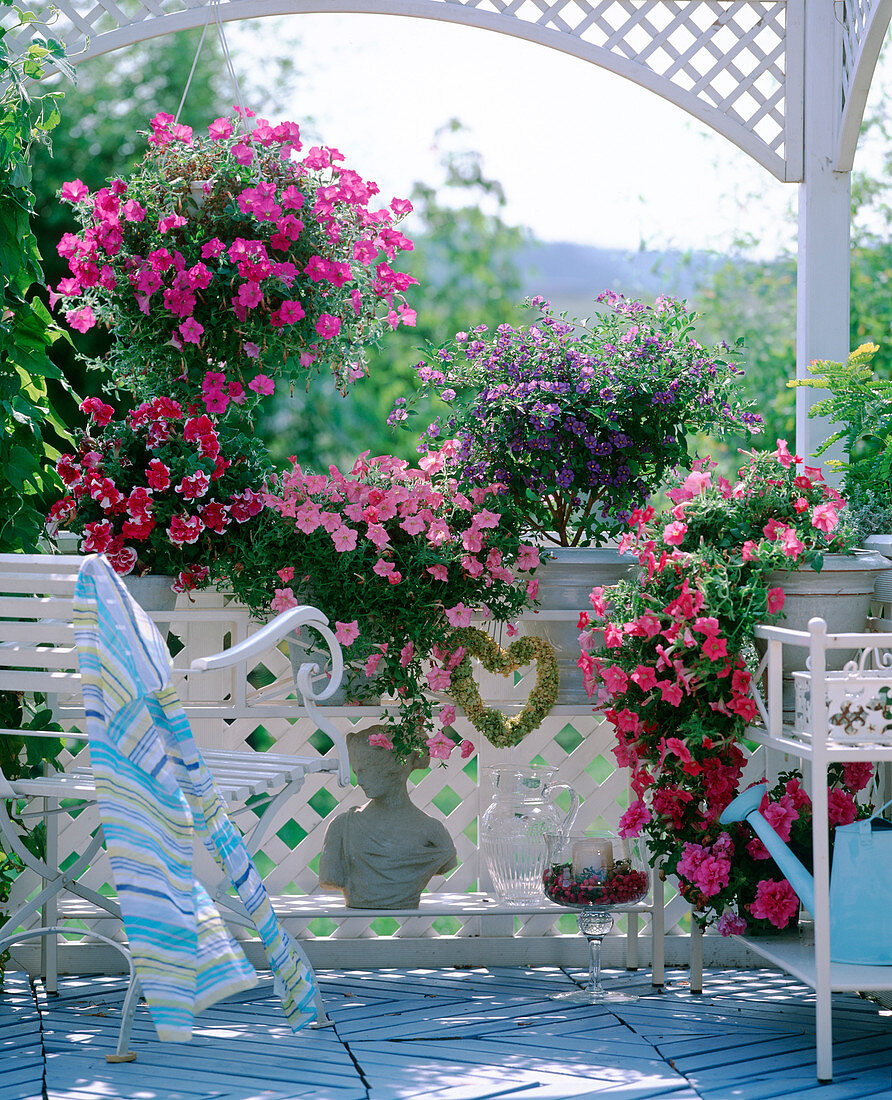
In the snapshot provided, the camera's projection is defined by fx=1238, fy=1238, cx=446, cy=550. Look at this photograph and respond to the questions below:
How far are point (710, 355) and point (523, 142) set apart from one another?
7.37 meters

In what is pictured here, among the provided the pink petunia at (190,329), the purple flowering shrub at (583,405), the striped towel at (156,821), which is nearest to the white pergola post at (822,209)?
the purple flowering shrub at (583,405)

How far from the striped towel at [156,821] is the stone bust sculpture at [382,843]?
0.73m

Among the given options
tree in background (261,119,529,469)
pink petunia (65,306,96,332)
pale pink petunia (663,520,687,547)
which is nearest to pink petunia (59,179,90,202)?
pink petunia (65,306,96,332)

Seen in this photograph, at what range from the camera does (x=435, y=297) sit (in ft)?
34.3

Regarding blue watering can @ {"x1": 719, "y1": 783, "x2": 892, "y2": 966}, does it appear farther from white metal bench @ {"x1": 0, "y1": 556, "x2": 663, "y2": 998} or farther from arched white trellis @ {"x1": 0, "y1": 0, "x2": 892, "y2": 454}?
arched white trellis @ {"x1": 0, "y1": 0, "x2": 892, "y2": 454}

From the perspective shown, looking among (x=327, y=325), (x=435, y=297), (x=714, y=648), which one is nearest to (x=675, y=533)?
(x=714, y=648)

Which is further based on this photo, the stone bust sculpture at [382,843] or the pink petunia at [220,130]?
the stone bust sculpture at [382,843]

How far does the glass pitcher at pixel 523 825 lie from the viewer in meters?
2.86

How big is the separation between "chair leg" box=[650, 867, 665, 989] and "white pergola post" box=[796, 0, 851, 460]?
→ 117 cm

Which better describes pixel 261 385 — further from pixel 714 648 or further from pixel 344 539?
pixel 714 648

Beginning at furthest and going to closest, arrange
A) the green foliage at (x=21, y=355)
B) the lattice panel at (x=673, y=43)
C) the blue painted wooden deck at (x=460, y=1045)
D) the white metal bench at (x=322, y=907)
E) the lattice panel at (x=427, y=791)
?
the lattice panel at (x=673, y=43) < the lattice panel at (x=427, y=791) < the white metal bench at (x=322, y=907) < the green foliage at (x=21, y=355) < the blue painted wooden deck at (x=460, y=1045)

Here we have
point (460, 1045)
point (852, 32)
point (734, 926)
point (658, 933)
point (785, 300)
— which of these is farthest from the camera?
point (785, 300)

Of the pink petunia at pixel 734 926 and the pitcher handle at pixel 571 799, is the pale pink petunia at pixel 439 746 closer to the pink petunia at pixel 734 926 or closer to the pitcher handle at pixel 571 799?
the pitcher handle at pixel 571 799

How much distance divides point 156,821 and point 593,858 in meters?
1.04
